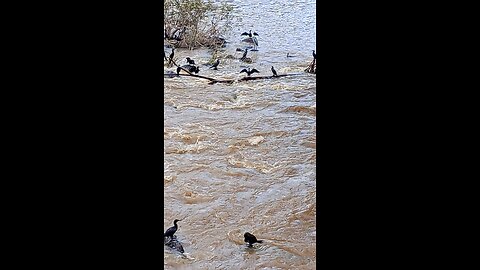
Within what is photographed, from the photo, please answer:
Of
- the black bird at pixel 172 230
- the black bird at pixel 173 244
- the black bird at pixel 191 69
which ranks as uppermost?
the black bird at pixel 191 69

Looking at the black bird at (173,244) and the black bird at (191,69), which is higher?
the black bird at (191,69)

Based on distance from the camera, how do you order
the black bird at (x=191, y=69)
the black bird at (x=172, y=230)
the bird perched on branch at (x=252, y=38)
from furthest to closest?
the bird perched on branch at (x=252, y=38) → the black bird at (x=191, y=69) → the black bird at (x=172, y=230)

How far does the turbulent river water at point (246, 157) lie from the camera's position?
2.24 metres

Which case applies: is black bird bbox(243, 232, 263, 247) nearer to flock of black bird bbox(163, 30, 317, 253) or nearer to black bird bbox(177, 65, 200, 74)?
flock of black bird bbox(163, 30, 317, 253)

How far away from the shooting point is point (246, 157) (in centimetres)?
276

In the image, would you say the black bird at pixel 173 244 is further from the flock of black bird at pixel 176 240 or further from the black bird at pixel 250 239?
the black bird at pixel 250 239

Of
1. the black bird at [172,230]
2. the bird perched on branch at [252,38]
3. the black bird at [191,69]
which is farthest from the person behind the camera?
the bird perched on branch at [252,38]

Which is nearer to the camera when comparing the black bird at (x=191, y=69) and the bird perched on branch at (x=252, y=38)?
the black bird at (x=191, y=69)

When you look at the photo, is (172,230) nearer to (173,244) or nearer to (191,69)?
(173,244)

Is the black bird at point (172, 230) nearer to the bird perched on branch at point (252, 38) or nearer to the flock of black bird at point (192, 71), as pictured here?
the flock of black bird at point (192, 71)

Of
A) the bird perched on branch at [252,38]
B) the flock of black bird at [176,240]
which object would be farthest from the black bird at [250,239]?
the bird perched on branch at [252,38]

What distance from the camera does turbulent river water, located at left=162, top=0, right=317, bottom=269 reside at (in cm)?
224
